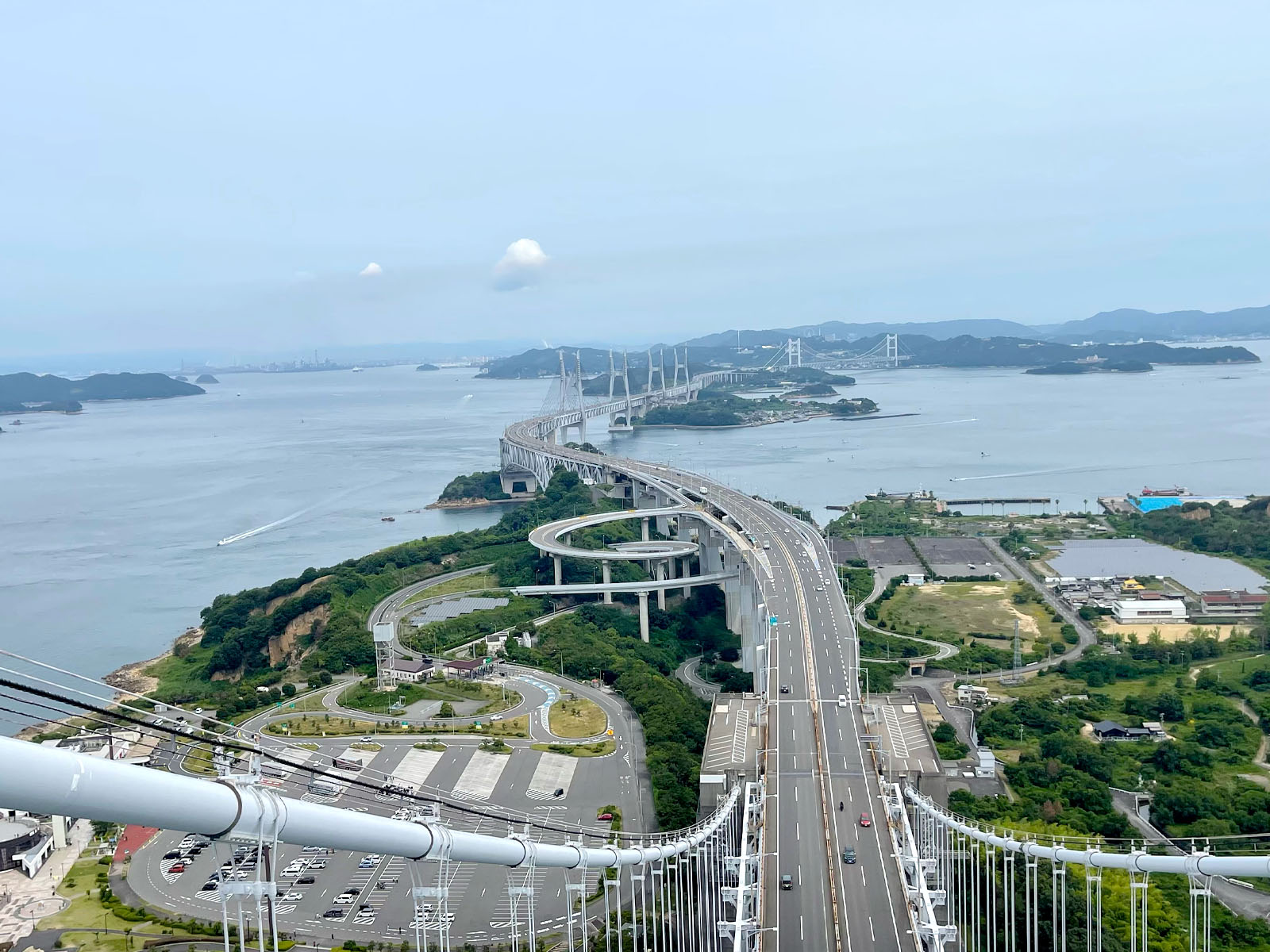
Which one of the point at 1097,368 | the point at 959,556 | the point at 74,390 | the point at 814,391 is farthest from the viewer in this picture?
the point at 74,390

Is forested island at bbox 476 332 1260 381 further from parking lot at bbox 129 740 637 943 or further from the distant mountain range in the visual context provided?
parking lot at bbox 129 740 637 943

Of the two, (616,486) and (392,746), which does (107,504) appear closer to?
(616,486)

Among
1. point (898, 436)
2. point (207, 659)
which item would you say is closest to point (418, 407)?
point (898, 436)

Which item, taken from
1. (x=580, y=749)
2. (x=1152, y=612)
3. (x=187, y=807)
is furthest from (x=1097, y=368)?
(x=187, y=807)

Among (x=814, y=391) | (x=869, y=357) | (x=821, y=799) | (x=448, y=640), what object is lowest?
(x=448, y=640)

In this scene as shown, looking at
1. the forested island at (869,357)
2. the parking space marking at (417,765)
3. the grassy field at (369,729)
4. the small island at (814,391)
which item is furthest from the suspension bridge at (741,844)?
the forested island at (869,357)

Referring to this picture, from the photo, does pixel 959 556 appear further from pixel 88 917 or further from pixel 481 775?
pixel 88 917
